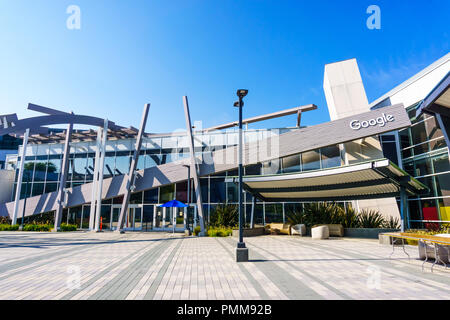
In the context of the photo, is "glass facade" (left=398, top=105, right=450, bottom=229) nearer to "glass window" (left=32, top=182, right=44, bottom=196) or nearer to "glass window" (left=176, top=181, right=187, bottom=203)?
"glass window" (left=176, top=181, right=187, bottom=203)

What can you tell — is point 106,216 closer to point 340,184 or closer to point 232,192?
point 232,192

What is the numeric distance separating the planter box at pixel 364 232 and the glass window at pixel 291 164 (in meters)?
6.72

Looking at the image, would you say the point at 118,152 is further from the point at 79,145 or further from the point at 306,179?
the point at 306,179

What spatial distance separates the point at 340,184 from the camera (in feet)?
49.7

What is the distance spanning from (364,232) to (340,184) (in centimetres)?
370

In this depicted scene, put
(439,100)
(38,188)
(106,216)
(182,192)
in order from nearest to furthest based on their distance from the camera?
(439,100) < (182,192) < (106,216) < (38,188)

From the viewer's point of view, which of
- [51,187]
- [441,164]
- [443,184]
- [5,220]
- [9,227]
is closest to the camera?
[443,184]

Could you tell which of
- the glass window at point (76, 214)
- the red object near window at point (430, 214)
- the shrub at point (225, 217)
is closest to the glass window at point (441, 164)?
the red object near window at point (430, 214)

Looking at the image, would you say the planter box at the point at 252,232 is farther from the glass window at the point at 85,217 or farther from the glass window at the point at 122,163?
the glass window at the point at 85,217

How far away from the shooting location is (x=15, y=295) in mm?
4777

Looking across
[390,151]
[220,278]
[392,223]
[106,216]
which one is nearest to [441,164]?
[390,151]

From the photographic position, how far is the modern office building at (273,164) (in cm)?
1511

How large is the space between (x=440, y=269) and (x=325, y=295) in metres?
4.64

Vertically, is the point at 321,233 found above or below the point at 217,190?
below
